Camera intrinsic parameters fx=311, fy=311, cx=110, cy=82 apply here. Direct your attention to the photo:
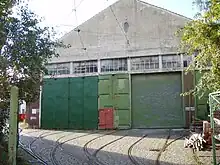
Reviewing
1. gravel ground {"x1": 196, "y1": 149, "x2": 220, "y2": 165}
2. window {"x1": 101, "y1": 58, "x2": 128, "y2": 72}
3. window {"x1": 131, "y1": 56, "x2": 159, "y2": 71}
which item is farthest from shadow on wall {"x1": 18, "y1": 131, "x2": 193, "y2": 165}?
window {"x1": 101, "y1": 58, "x2": 128, "y2": 72}

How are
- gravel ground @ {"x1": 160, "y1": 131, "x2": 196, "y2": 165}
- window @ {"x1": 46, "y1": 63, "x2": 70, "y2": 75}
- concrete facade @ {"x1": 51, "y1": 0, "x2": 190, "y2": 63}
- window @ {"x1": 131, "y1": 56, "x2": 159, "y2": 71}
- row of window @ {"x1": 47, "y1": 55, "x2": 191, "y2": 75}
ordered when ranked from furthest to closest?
1. window @ {"x1": 46, "y1": 63, "x2": 70, "y2": 75}
2. concrete facade @ {"x1": 51, "y1": 0, "x2": 190, "y2": 63}
3. window @ {"x1": 131, "y1": 56, "x2": 159, "y2": 71}
4. row of window @ {"x1": 47, "y1": 55, "x2": 191, "y2": 75}
5. gravel ground @ {"x1": 160, "y1": 131, "x2": 196, "y2": 165}

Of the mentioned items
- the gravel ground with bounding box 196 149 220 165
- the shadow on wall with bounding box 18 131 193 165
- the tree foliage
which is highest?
the tree foliage

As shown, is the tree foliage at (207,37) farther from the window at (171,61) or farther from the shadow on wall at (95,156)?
the window at (171,61)

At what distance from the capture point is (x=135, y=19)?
2316cm

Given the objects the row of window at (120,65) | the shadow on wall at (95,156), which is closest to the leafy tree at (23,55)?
the shadow on wall at (95,156)

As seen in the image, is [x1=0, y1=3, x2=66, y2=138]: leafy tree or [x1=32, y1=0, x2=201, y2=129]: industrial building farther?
[x1=32, y1=0, x2=201, y2=129]: industrial building

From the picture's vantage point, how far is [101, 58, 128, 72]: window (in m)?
22.8

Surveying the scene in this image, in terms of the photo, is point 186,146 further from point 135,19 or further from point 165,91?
point 135,19

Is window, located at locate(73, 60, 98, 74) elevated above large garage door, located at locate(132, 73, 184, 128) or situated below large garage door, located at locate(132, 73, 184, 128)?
above

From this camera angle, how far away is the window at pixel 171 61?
21719 mm

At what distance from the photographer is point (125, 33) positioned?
23062mm

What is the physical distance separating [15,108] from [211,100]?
14.7 feet

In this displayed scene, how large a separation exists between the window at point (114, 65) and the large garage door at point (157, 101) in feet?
3.59

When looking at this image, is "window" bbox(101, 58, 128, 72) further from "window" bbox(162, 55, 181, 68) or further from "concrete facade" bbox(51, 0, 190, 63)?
"window" bbox(162, 55, 181, 68)
